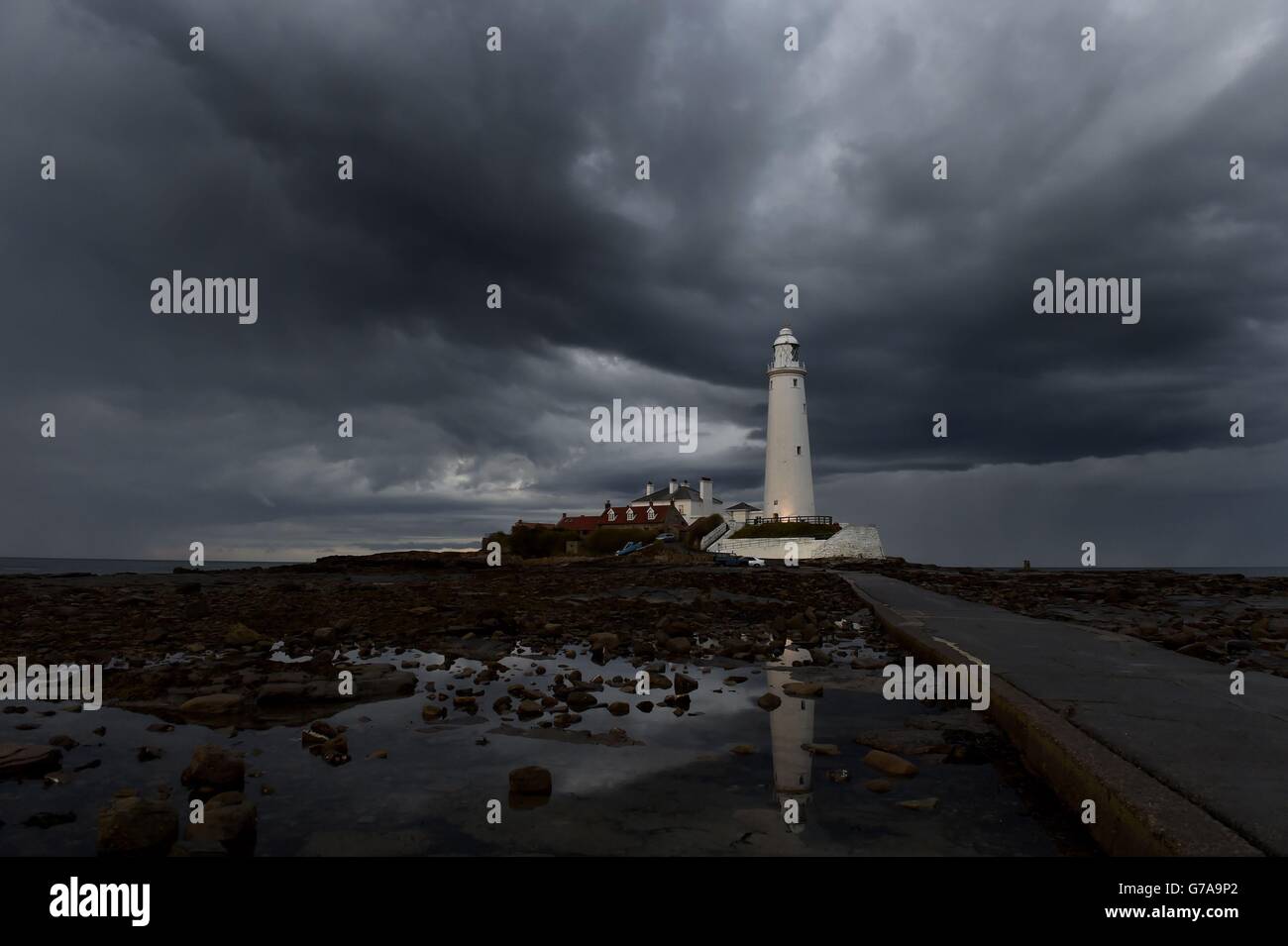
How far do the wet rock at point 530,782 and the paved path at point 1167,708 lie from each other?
3.73m

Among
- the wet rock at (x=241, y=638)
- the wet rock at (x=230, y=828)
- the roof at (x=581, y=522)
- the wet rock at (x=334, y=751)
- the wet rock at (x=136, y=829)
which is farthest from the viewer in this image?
the roof at (x=581, y=522)

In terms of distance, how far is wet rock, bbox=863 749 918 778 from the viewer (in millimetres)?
4852

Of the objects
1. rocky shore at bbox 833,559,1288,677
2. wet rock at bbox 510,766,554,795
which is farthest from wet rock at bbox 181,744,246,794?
rocky shore at bbox 833,559,1288,677

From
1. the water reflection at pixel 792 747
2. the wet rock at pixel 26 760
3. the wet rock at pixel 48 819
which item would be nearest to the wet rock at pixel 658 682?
the water reflection at pixel 792 747

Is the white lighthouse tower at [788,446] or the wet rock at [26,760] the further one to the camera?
the white lighthouse tower at [788,446]

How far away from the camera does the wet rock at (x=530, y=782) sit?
4457 millimetres

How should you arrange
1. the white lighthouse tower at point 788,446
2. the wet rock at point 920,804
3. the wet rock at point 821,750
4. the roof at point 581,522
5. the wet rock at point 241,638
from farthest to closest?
the roof at point 581,522, the white lighthouse tower at point 788,446, the wet rock at point 241,638, the wet rock at point 821,750, the wet rock at point 920,804

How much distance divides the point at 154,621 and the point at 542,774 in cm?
1283

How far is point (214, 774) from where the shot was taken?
4562 millimetres

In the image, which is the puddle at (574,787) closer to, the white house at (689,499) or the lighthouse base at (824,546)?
the lighthouse base at (824,546)

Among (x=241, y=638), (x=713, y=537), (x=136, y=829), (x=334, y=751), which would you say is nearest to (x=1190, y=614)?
(x=334, y=751)

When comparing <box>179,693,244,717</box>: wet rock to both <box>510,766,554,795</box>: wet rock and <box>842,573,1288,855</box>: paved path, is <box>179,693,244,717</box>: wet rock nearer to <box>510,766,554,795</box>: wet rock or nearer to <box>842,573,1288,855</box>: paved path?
<box>510,766,554,795</box>: wet rock
